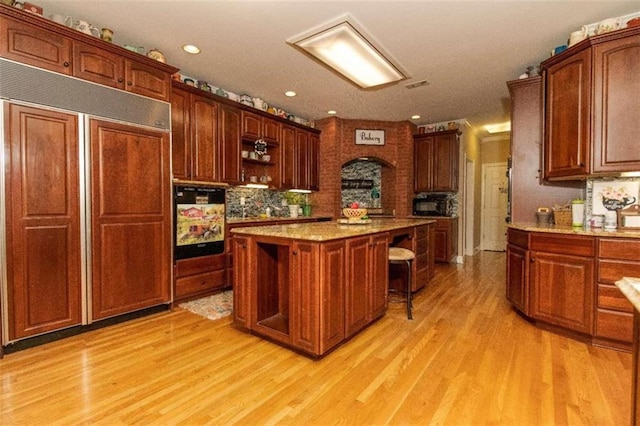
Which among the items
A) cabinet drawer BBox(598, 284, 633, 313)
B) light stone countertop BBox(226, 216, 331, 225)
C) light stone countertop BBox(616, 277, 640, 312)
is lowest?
cabinet drawer BBox(598, 284, 633, 313)

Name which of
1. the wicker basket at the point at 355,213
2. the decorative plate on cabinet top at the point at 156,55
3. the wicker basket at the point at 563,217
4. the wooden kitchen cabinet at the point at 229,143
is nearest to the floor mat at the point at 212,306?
the wooden kitchen cabinet at the point at 229,143

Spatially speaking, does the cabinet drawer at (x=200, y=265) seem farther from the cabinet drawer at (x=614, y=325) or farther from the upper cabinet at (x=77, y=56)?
the cabinet drawer at (x=614, y=325)

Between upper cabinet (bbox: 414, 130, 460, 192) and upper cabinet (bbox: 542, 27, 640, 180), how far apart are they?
282 centimetres

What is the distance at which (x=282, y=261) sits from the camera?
272cm

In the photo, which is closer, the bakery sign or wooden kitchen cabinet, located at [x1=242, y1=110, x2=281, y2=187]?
wooden kitchen cabinet, located at [x1=242, y1=110, x2=281, y2=187]

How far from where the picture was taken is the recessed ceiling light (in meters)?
3.04

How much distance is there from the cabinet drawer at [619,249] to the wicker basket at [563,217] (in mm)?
702

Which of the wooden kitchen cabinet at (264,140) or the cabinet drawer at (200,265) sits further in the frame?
the wooden kitchen cabinet at (264,140)

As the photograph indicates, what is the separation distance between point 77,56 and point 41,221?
134 centimetres

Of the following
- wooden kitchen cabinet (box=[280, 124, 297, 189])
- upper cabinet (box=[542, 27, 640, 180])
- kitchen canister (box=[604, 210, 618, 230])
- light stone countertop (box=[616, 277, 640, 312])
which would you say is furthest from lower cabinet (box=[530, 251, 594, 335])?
wooden kitchen cabinet (box=[280, 124, 297, 189])

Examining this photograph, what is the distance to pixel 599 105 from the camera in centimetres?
253

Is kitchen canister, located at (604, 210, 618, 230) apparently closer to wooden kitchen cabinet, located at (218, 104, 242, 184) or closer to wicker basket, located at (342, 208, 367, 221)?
wicker basket, located at (342, 208, 367, 221)

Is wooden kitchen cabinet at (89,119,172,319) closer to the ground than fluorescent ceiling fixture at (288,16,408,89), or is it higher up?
closer to the ground

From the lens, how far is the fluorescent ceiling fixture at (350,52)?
2673 millimetres
